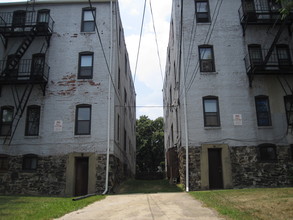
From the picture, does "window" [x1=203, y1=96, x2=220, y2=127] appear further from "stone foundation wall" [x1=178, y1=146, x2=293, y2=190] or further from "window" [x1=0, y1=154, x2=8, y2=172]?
"window" [x1=0, y1=154, x2=8, y2=172]

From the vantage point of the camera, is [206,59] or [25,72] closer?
[206,59]

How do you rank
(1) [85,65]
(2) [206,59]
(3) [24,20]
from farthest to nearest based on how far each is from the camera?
1. (3) [24,20]
2. (1) [85,65]
3. (2) [206,59]

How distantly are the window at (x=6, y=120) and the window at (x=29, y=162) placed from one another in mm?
1806

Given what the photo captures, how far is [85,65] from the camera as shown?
1641cm

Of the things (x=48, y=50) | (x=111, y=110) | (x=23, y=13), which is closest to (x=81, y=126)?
(x=111, y=110)

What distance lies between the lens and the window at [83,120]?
1534 cm

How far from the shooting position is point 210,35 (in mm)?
16344

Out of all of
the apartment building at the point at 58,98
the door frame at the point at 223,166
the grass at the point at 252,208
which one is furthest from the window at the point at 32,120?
the grass at the point at 252,208

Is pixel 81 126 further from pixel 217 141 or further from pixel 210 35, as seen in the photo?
pixel 210 35

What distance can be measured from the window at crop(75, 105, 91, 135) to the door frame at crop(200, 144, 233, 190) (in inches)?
250

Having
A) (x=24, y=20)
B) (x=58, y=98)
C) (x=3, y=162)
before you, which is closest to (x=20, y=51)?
(x=24, y=20)

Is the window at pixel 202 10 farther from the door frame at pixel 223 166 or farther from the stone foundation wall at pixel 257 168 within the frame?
the stone foundation wall at pixel 257 168

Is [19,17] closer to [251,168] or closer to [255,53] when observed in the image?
[255,53]

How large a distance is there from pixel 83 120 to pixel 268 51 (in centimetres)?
1116
